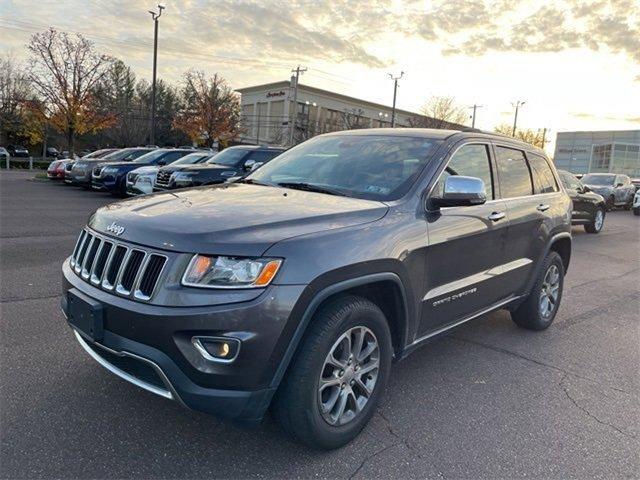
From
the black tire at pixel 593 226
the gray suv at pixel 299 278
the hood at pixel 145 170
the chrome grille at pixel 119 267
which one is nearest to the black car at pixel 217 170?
the hood at pixel 145 170

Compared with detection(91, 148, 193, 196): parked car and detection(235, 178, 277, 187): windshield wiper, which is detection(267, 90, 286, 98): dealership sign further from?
detection(235, 178, 277, 187): windshield wiper

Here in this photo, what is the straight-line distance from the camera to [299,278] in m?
2.48

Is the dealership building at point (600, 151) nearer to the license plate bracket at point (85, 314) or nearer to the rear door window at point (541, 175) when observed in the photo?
the rear door window at point (541, 175)

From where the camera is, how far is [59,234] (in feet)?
29.1

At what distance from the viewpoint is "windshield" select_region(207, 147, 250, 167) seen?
1317cm

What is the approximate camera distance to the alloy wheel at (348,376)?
2.79 meters

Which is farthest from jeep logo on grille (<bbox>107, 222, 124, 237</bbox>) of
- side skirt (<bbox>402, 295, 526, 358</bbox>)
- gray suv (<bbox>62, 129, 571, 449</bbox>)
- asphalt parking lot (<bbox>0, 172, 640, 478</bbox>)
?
side skirt (<bbox>402, 295, 526, 358</bbox>)

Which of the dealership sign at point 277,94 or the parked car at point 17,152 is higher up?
the dealership sign at point 277,94

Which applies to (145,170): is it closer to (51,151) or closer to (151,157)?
(151,157)

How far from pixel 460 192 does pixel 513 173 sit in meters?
1.54

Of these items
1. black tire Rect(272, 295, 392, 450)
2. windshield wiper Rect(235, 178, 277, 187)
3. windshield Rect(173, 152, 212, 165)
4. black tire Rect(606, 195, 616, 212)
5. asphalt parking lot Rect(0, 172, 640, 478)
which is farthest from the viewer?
black tire Rect(606, 195, 616, 212)

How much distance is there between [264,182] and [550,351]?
2.99 m

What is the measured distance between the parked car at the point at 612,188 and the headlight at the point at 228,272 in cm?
2068

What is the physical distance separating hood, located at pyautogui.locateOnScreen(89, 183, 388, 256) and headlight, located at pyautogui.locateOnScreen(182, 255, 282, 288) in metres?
0.04
